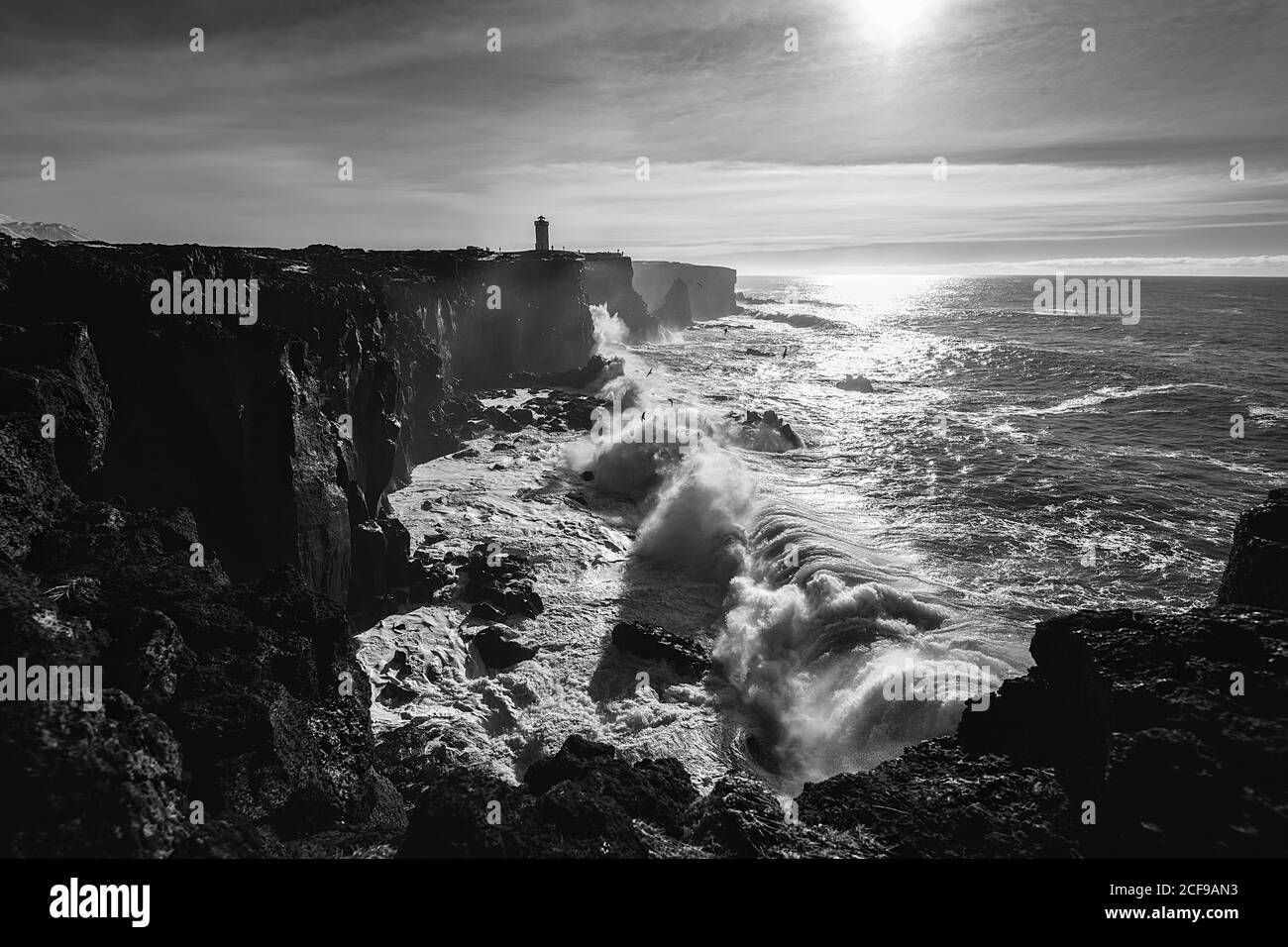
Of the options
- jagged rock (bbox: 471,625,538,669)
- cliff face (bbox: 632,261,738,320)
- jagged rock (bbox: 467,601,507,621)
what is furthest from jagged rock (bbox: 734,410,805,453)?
cliff face (bbox: 632,261,738,320)

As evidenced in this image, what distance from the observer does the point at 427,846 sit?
795cm

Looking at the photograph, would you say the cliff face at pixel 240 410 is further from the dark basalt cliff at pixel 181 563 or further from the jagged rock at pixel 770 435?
the jagged rock at pixel 770 435

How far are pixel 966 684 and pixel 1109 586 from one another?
9127 millimetres

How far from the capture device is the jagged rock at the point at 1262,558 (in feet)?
34.5

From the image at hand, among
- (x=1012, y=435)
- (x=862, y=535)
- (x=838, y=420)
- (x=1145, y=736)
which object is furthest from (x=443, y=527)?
(x=1012, y=435)

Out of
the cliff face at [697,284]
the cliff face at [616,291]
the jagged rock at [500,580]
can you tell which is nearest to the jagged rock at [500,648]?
the jagged rock at [500,580]

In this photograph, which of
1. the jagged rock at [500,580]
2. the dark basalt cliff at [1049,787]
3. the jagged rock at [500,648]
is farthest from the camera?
the jagged rock at [500,580]

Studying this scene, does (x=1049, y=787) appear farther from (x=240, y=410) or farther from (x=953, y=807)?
(x=240, y=410)

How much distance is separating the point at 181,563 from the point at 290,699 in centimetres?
358

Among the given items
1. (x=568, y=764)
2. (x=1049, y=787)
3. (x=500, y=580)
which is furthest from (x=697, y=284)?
(x=1049, y=787)

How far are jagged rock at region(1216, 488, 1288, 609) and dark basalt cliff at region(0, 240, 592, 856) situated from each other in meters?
14.1

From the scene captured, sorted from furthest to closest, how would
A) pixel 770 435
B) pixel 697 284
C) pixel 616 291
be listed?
1. pixel 697 284
2. pixel 616 291
3. pixel 770 435

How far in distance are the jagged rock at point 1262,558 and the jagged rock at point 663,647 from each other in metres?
11.4

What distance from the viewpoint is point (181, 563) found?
1174 cm
